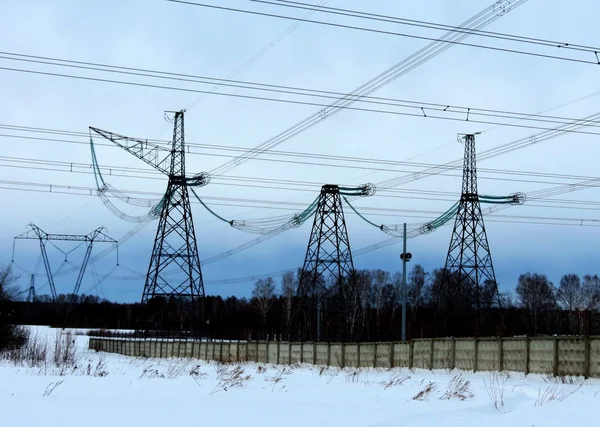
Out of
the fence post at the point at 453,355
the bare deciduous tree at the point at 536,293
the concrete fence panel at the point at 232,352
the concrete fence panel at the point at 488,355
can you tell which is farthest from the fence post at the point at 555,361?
the bare deciduous tree at the point at 536,293

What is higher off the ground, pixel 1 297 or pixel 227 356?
pixel 1 297

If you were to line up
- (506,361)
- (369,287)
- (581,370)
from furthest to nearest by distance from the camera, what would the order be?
(369,287)
(506,361)
(581,370)

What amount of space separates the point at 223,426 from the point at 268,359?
38031 millimetres

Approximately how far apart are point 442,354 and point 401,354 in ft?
11.6

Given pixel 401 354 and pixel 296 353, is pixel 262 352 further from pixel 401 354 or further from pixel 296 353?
pixel 401 354

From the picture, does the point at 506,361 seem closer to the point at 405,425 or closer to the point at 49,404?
the point at 405,425

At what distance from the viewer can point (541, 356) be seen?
89.2 feet

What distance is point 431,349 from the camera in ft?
113

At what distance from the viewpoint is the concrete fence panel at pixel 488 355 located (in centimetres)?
2986

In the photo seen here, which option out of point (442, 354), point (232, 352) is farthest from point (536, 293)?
point (442, 354)

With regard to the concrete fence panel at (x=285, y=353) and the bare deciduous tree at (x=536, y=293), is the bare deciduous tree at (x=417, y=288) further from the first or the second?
the concrete fence panel at (x=285, y=353)

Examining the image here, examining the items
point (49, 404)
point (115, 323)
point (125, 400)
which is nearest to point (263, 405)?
point (125, 400)

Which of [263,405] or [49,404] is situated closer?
[49,404]

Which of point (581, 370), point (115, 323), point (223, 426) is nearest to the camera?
point (223, 426)
